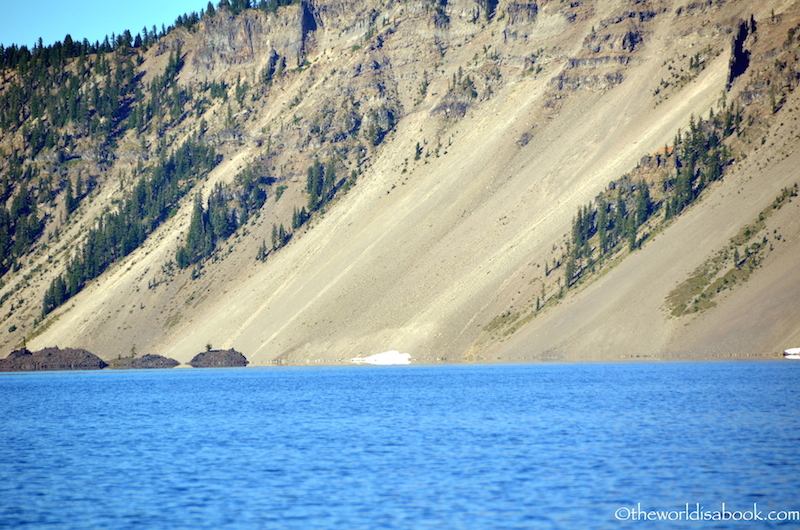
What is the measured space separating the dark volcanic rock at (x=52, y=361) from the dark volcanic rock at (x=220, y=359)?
20367mm

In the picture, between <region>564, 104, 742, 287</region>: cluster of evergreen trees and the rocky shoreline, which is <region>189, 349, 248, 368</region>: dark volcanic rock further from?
<region>564, 104, 742, 287</region>: cluster of evergreen trees

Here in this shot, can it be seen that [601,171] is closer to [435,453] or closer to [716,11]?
[716,11]

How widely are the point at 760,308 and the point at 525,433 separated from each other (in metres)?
71.2

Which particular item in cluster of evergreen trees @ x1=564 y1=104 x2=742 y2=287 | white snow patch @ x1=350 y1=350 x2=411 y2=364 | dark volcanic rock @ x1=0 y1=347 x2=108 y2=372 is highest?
cluster of evergreen trees @ x1=564 y1=104 x2=742 y2=287

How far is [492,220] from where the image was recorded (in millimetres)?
152000

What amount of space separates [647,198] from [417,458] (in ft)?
351

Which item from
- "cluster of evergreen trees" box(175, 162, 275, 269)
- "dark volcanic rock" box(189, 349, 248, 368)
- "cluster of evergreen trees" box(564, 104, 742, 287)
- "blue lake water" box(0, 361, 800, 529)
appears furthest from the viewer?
"cluster of evergreen trees" box(175, 162, 275, 269)

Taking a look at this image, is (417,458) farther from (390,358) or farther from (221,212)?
(221,212)

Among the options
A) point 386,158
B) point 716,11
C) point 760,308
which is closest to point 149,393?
point 760,308

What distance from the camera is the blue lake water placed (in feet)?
97.1

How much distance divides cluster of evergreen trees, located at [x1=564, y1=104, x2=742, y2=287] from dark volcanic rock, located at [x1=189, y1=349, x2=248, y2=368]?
51052mm

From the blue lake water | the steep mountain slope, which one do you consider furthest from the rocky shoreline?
the blue lake water

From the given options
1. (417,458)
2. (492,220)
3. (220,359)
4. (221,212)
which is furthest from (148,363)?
(417,458)

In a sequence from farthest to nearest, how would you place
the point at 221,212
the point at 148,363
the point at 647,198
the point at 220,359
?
the point at 221,212
the point at 148,363
the point at 220,359
the point at 647,198
